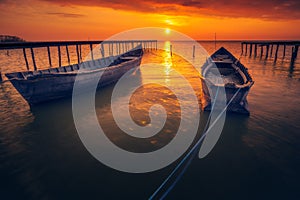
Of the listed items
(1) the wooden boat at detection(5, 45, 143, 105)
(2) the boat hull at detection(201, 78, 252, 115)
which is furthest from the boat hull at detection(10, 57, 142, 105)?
(2) the boat hull at detection(201, 78, 252, 115)

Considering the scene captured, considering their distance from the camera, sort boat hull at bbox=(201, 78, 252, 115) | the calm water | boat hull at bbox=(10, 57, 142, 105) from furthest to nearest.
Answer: boat hull at bbox=(10, 57, 142, 105)
boat hull at bbox=(201, 78, 252, 115)
the calm water

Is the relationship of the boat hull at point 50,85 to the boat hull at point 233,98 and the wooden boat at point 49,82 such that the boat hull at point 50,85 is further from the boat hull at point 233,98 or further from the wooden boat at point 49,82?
the boat hull at point 233,98

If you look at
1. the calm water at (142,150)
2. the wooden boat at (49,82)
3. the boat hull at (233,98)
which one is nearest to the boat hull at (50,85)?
the wooden boat at (49,82)

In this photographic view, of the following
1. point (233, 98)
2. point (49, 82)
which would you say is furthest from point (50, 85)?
point (233, 98)

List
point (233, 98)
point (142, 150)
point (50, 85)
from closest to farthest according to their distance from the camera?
point (142, 150)
point (233, 98)
point (50, 85)

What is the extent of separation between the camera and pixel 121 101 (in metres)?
13.9

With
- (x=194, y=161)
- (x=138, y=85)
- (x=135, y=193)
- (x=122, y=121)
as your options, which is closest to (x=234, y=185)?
(x=194, y=161)

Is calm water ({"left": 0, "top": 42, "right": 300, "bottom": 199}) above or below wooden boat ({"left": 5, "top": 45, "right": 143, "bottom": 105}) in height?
below

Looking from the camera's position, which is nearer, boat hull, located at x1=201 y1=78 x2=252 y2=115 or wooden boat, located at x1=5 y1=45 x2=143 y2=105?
boat hull, located at x1=201 y1=78 x2=252 y2=115

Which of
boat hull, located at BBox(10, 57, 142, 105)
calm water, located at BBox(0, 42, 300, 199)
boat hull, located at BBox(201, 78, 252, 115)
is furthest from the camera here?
boat hull, located at BBox(10, 57, 142, 105)

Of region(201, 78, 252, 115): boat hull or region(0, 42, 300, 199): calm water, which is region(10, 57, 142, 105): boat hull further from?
region(201, 78, 252, 115): boat hull

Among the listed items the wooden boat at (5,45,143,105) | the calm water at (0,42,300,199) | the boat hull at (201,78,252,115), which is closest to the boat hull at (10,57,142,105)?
the wooden boat at (5,45,143,105)

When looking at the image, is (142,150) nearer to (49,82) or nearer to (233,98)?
(233,98)

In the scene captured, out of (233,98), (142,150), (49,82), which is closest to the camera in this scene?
(142,150)
